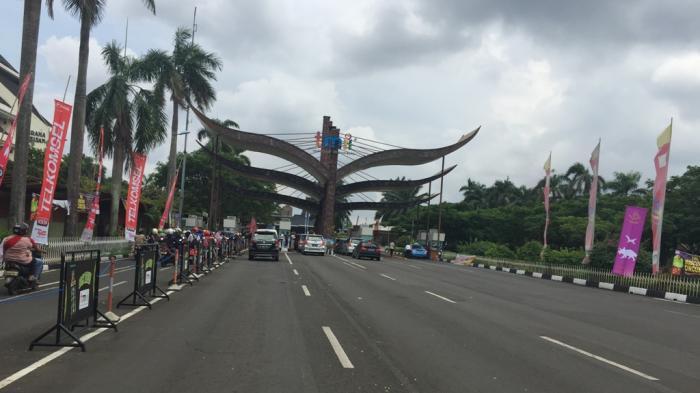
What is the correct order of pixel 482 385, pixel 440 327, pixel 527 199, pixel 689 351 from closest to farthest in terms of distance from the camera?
pixel 482 385 → pixel 689 351 → pixel 440 327 → pixel 527 199

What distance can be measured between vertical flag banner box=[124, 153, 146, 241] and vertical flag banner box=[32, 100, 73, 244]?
331 inches

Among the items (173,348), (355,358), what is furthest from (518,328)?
(173,348)

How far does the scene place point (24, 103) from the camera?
19.8 metres

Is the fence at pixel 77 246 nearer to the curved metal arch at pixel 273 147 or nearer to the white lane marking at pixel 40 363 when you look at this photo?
the white lane marking at pixel 40 363

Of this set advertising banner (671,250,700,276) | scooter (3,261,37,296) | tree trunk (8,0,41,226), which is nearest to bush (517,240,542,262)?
advertising banner (671,250,700,276)

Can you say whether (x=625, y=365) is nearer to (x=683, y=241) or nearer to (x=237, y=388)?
(x=237, y=388)

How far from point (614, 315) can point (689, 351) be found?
5125 mm

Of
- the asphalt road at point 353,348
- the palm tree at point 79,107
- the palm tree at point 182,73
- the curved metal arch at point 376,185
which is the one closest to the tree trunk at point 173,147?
the palm tree at point 182,73

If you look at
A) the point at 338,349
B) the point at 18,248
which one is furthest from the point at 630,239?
the point at 18,248

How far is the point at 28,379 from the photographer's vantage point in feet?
20.1

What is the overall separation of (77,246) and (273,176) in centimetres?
4554

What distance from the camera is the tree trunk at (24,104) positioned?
1973 centimetres

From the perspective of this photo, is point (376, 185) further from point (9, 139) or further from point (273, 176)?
point (9, 139)

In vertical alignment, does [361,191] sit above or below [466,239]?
above
